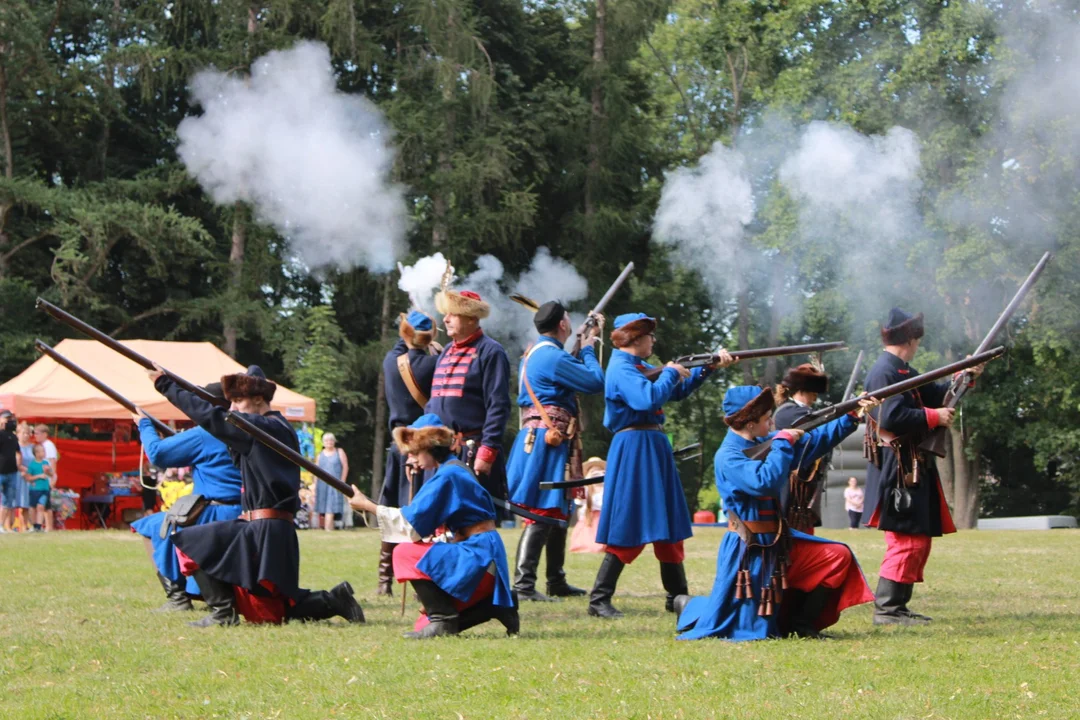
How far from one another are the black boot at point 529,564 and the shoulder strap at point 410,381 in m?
1.16

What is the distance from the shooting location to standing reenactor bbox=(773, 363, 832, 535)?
8086 millimetres

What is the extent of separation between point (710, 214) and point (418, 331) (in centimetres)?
2319

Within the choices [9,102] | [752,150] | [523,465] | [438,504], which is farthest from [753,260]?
[438,504]

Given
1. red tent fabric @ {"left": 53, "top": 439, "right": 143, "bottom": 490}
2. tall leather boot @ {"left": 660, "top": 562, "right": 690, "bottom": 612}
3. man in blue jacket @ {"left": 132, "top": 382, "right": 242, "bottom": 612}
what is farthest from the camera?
red tent fabric @ {"left": 53, "top": 439, "right": 143, "bottom": 490}

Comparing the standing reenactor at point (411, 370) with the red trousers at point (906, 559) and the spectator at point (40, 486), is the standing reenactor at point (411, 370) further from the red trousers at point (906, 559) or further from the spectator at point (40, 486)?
the spectator at point (40, 486)

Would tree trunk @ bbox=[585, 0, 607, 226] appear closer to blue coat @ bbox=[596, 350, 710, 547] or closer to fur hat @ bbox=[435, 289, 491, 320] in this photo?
fur hat @ bbox=[435, 289, 491, 320]

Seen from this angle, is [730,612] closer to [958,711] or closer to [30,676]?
[958,711]

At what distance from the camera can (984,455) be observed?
127ft

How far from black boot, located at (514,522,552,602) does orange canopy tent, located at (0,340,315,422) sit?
12159 mm

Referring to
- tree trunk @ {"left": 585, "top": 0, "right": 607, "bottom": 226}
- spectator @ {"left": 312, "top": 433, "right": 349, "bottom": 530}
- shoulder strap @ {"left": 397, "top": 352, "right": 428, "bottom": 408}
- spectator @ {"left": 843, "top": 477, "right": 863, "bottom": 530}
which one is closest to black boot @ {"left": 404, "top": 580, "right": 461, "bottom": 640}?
shoulder strap @ {"left": 397, "top": 352, "right": 428, "bottom": 408}

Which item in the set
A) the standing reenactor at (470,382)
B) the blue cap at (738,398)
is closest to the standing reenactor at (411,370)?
the standing reenactor at (470,382)

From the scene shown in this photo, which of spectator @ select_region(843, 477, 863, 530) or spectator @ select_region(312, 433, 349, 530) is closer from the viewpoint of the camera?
spectator @ select_region(312, 433, 349, 530)

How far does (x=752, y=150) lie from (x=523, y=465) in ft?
73.5

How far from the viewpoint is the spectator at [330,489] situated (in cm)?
2194
